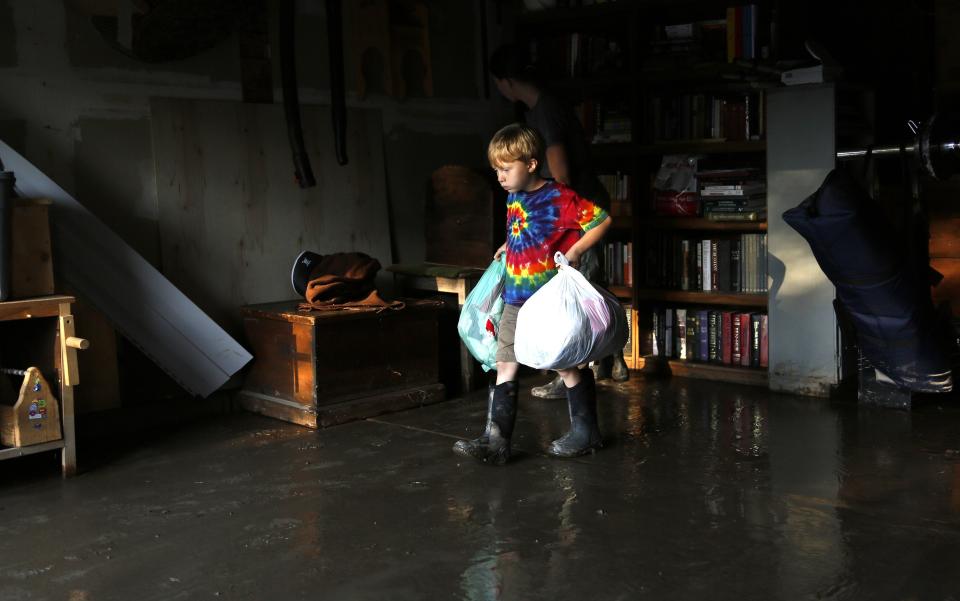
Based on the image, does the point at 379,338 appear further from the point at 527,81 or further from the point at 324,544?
the point at 324,544

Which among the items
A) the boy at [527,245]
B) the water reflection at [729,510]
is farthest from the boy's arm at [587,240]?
the water reflection at [729,510]

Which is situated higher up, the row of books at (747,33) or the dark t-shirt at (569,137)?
the row of books at (747,33)

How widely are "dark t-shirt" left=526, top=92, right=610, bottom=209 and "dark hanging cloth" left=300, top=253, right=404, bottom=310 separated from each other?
0.95 meters

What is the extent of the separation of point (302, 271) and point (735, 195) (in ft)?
7.09

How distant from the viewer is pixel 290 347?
4.55 m

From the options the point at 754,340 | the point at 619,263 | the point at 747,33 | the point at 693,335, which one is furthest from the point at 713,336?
the point at 747,33

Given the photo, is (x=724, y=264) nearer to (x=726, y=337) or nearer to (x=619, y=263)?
(x=726, y=337)

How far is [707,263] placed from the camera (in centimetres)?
543

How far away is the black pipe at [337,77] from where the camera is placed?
16.7 feet

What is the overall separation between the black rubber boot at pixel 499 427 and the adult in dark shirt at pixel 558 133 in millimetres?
1061

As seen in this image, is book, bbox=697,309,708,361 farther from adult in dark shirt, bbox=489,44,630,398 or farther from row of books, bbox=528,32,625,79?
row of books, bbox=528,32,625,79

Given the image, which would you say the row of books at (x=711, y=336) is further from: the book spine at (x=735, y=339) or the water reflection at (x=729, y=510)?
the water reflection at (x=729, y=510)

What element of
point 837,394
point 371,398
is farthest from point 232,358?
point 837,394

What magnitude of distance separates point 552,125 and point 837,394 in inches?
71.8
